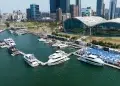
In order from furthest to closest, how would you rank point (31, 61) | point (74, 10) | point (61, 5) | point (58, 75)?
point (61, 5) → point (74, 10) → point (31, 61) → point (58, 75)

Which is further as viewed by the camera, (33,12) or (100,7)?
(100,7)

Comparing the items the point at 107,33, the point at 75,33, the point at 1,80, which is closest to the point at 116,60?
the point at 1,80

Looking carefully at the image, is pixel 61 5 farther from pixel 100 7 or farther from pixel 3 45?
pixel 3 45

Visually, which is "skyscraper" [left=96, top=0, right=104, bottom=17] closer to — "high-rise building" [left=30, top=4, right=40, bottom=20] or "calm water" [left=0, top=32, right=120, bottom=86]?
"high-rise building" [left=30, top=4, right=40, bottom=20]

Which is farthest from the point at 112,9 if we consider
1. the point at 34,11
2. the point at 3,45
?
the point at 3,45

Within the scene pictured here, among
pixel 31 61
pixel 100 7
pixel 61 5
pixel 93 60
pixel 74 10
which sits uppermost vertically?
pixel 61 5

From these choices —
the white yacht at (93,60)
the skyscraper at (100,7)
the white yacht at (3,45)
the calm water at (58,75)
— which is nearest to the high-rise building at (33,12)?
the skyscraper at (100,7)

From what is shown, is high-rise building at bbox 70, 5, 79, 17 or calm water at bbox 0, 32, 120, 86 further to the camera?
high-rise building at bbox 70, 5, 79, 17

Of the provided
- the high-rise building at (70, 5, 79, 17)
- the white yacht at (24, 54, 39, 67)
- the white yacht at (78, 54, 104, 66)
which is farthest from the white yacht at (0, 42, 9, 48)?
the high-rise building at (70, 5, 79, 17)

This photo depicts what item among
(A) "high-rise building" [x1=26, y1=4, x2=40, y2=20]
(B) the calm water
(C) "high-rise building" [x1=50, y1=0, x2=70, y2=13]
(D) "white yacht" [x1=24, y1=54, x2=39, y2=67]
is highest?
(C) "high-rise building" [x1=50, y1=0, x2=70, y2=13]

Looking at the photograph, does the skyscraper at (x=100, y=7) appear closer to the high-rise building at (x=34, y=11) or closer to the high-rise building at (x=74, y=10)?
the high-rise building at (x=74, y=10)

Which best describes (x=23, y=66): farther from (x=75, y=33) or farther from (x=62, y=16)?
(x=62, y=16)
